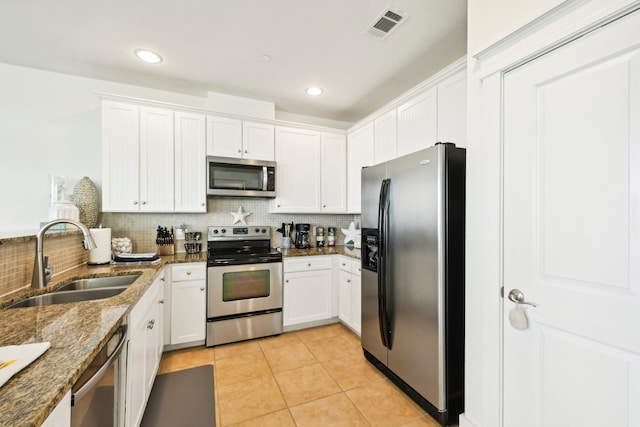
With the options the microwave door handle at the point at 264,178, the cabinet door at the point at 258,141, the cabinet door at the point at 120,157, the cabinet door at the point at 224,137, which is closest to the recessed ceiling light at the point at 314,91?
the cabinet door at the point at 258,141

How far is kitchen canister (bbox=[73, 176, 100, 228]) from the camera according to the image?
101 inches

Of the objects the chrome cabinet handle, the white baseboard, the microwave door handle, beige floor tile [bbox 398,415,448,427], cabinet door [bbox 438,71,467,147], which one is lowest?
beige floor tile [bbox 398,415,448,427]

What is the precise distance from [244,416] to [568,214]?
2131mm

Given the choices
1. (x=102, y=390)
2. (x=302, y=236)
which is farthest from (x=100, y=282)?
(x=302, y=236)

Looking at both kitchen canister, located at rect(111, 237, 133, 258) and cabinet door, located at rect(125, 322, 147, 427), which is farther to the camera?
kitchen canister, located at rect(111, 237, 133, 258)

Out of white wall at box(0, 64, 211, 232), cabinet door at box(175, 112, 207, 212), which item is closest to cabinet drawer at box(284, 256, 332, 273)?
cabinet door at box(175, 112, 207, 212)

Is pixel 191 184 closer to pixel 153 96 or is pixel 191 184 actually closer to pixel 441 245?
pixel 153 96

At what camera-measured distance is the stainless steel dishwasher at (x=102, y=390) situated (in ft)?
2.82

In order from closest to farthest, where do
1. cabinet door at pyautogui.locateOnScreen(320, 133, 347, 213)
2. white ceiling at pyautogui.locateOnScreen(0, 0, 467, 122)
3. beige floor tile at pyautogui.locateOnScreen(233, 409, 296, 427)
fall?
beige floor tile at pyautogui.locateOnScreen(233, 409, 296, 427) < white ceiling at pyautogui.locateOnScreen(0, 0, 467, 122) < cabinet door at pyautogui.locateOnScreen(320, 133, 347, 213)

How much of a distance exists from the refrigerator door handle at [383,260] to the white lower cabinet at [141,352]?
160 cm

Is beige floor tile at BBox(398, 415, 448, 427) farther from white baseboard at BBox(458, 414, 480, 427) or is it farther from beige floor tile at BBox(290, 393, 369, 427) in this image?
beige floor tile at BBox(290, 393, 369, 427)

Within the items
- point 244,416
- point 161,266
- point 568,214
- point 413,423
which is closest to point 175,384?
point 244,416

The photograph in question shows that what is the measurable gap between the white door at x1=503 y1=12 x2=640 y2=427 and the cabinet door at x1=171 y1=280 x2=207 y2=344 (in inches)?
96.9

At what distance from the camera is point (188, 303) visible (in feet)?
8.55
